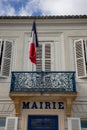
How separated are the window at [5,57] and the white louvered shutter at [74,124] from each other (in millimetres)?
3519

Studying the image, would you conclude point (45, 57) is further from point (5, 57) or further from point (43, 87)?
point (43, 87)

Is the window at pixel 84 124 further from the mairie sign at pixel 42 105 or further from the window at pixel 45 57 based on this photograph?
the window at pixel 45 57

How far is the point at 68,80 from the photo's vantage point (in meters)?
10.9

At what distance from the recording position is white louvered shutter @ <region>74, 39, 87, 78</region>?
38.1 feet

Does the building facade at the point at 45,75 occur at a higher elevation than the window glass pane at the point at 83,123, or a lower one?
higher

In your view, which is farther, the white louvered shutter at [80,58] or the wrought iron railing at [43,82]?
the white louvered shutter at [80,58]

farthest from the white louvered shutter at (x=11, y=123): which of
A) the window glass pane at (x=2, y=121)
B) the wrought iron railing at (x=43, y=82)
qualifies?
the wrought iron railing at (x=43, y=82)

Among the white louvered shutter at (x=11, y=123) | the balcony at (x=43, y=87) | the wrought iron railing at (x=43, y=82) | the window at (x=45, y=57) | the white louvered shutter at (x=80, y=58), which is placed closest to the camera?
the balcony at (x=43, y=87)

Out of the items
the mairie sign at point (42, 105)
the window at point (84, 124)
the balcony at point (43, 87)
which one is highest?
the balcony at point (43, 87)

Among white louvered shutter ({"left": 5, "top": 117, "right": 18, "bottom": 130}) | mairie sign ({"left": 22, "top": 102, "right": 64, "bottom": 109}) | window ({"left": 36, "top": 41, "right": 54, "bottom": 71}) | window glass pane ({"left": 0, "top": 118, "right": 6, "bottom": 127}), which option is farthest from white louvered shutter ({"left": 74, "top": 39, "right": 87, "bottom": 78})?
window glass pane ({"left": 0, "top": 118, "right": 6, "bottom": 127})

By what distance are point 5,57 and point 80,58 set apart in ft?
11.6

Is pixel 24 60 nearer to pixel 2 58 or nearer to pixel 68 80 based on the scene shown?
pixel 2 58

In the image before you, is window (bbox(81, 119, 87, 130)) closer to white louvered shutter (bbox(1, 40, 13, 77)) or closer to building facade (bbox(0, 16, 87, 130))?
building facade (bbox(0, 16, 87, 130))

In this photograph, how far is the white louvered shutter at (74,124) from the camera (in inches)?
409
